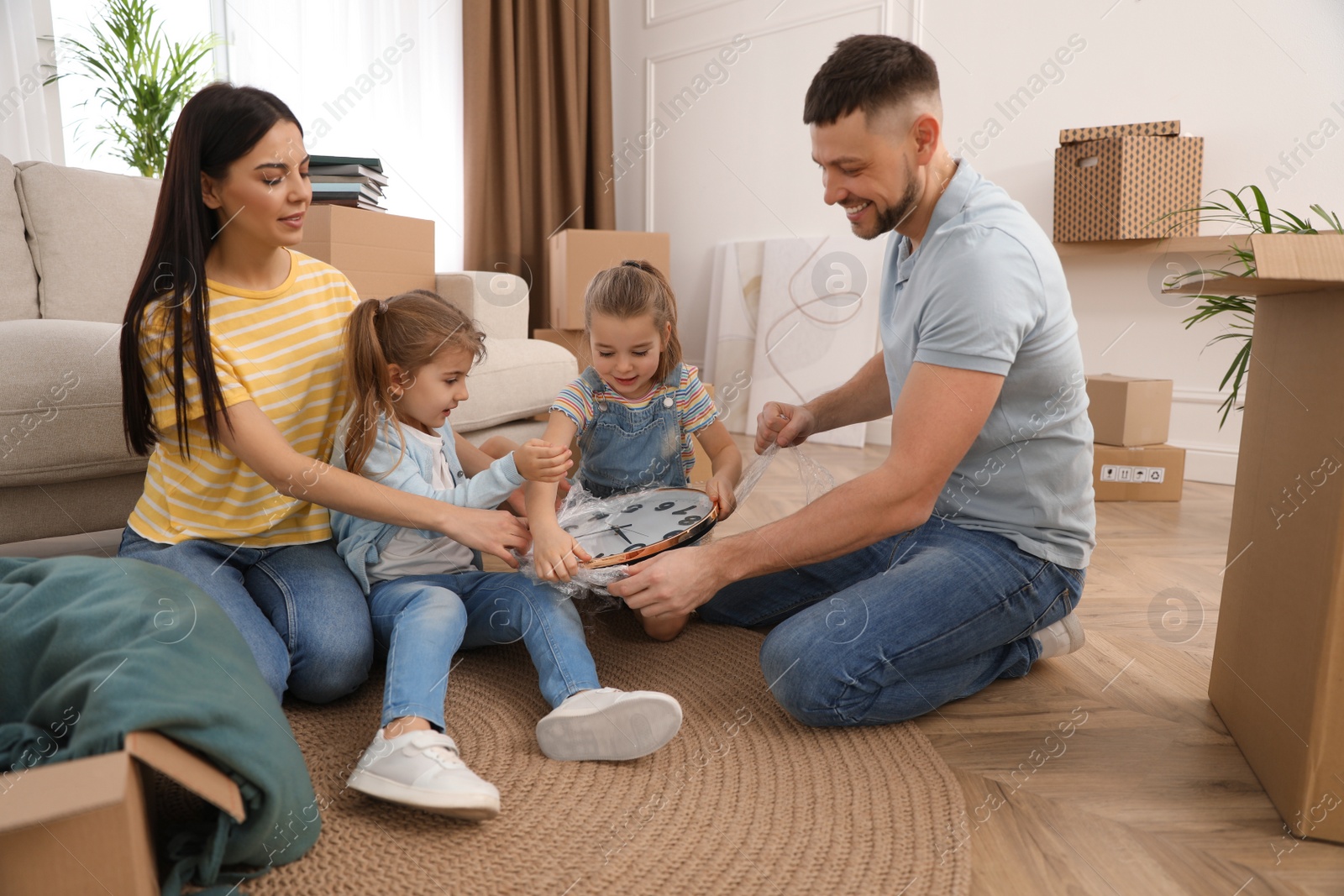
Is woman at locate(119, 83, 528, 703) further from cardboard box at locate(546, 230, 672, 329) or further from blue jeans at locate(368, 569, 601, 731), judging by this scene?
cardboard box at locate(546, 230, 672, 329)

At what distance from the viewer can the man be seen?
3.42 feet

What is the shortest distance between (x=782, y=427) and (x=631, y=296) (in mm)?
325

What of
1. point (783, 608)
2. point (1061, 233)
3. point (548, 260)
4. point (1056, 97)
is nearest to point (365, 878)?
point (783, 608)

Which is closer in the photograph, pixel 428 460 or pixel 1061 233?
pixel 428 460

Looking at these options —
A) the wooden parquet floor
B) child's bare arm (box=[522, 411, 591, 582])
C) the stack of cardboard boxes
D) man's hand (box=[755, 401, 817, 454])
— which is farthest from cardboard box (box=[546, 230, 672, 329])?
the wooden parquet floor

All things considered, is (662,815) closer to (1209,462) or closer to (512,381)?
(512,381)

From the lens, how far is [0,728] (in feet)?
2.44

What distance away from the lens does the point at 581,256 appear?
302 centimetres

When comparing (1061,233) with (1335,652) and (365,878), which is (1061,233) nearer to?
(1335,652)

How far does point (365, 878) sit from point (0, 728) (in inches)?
13.2

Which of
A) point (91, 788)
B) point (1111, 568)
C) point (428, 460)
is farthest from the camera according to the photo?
point (1111, 568)

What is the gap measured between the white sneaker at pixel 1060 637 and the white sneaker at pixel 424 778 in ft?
2.63

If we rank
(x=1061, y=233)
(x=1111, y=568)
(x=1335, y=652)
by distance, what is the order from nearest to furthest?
(x=1335, y=652), (x=1111, y=568), (x=1061, y=233)

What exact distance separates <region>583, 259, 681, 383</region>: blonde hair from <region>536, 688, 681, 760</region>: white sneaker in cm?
60
